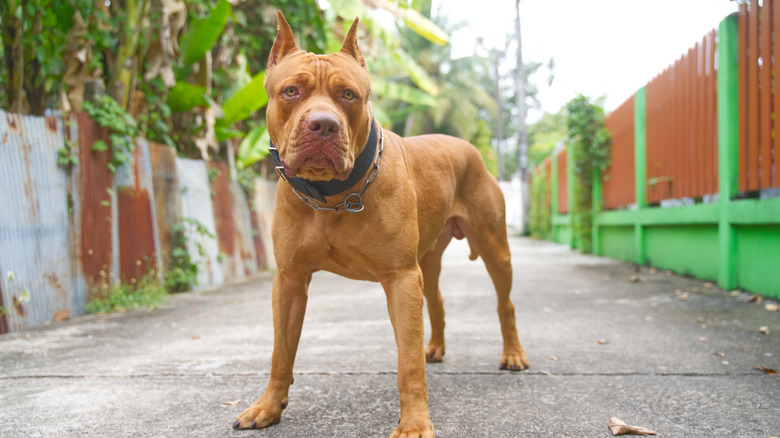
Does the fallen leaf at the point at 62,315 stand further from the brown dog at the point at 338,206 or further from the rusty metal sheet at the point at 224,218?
the brown dog at the point at 338,206

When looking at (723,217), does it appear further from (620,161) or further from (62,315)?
(62,315)

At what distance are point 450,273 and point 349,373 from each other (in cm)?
551

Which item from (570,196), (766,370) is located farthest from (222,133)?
(570,196)

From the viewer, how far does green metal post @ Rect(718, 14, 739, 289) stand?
5590mm

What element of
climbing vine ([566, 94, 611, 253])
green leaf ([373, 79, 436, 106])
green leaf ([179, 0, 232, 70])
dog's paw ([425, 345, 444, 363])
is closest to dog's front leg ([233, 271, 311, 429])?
dog's paw ([425, 345, 444, 363])

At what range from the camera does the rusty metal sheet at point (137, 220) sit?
5727 millimetres

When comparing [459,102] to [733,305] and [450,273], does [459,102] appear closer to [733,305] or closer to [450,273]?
[450,273]

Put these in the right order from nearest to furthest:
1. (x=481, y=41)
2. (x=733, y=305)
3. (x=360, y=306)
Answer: (x=733, y=305)
(x=360, y=306)
(x=481, y=41)

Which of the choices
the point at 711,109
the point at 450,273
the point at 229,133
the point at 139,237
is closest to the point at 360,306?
the point at 139,237

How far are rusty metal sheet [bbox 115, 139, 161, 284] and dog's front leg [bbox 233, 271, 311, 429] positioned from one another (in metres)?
3.80

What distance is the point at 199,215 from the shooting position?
23.7ft

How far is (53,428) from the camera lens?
94.1 inches

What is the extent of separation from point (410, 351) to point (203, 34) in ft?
20.4

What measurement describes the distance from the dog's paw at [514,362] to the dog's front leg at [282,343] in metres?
1.29
